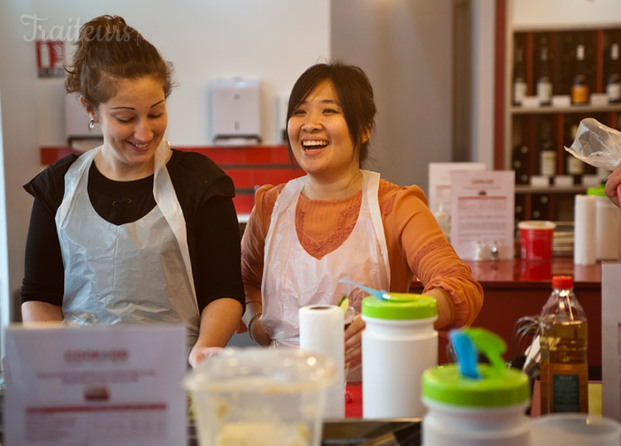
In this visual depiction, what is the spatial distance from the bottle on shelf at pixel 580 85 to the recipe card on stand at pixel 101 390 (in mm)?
4914

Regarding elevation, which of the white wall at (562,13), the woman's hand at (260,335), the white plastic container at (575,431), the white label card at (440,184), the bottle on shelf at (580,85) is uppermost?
the white wall at (562,13)

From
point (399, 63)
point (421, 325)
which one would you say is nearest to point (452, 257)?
point (421, 325)

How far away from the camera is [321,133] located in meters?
1.84

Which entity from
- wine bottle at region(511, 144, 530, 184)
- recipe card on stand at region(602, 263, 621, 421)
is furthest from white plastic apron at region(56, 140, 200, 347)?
wine bottle at region(511, 144, 530, 184)

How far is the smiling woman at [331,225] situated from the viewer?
182cm

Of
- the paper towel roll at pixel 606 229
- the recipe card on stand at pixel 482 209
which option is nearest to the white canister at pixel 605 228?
the paper towel roll at pixel 606 229

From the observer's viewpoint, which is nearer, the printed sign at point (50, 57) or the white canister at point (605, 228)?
the white canister at point (605, 228)

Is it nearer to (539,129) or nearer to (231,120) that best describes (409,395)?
(231,120)

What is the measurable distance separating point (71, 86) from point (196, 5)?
10.3 ft

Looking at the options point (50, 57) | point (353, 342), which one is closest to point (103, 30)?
point (353, 342)

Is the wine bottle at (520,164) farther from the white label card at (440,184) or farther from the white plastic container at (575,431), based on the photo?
the white plastic container at (575,431)

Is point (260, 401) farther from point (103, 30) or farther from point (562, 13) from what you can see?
point (562, 13)

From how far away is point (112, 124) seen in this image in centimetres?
165

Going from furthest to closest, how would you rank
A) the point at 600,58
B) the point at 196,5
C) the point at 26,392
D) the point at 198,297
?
the point at 600,58 < the point at 196,5 < the point at 198,297 < the point at 26,392
